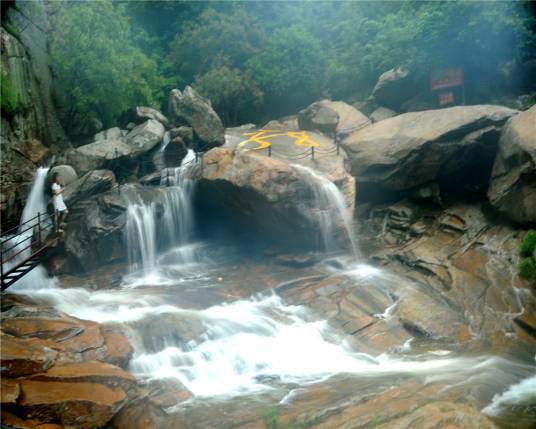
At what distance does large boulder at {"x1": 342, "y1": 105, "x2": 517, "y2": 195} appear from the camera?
21.2 metres

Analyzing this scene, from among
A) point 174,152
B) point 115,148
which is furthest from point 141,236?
point 174,152

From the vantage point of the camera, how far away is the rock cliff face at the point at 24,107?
20.0 metres

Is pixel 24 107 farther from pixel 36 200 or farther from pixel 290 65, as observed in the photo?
pixel 290 65

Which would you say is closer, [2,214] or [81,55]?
[2,214]

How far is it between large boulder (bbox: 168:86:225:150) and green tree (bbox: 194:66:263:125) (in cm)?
876

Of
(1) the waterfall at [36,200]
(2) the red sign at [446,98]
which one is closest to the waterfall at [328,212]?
(1) the waterfall at [36,200]

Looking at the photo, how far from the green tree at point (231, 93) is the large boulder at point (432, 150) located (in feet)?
53.1

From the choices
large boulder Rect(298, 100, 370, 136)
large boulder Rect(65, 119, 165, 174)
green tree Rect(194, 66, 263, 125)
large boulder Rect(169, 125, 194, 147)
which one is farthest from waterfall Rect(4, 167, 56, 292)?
green tree Rect(194, 66, 263, 125)

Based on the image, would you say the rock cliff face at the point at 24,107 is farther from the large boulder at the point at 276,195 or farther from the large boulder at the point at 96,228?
the large boulder at the point at 276,195

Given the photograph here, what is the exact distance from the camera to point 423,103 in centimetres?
3119

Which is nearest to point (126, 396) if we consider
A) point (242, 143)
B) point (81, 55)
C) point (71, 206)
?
point (71, 206)

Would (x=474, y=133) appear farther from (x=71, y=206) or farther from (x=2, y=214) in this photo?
(x=2, y=214)

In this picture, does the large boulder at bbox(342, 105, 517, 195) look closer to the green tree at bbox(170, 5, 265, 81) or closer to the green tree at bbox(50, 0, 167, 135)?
the green tree at bbox(50, 0, 167, 135)

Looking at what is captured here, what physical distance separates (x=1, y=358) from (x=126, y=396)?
235 centimetres
